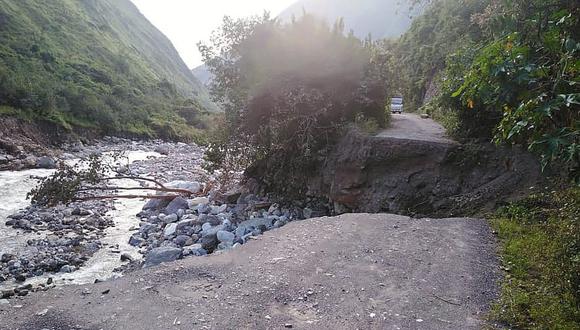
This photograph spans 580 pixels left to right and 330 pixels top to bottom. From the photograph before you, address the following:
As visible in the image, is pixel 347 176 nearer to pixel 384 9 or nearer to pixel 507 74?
pixel 507 74

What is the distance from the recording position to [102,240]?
40.2 ft

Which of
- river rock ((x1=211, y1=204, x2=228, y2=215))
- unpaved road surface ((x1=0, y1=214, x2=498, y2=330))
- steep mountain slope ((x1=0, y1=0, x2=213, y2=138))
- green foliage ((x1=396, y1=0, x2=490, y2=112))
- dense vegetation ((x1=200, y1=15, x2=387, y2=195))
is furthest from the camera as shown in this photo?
steep mountain slope ((x1=0, y1=0, x2=213, y2=138))

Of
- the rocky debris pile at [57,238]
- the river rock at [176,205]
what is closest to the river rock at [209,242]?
the rocky debris pile at [57,238]

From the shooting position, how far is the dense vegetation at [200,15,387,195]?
41.7 ft

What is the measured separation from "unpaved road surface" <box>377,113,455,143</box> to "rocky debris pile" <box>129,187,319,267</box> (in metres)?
3.40

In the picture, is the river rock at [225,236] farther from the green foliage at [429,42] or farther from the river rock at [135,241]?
the green foliage at [429,42]

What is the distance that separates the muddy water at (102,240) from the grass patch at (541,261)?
8.27 meters

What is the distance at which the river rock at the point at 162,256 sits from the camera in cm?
954

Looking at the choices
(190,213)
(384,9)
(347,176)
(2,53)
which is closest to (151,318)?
(347,176)

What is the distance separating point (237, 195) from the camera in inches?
564

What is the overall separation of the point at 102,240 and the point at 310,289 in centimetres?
880

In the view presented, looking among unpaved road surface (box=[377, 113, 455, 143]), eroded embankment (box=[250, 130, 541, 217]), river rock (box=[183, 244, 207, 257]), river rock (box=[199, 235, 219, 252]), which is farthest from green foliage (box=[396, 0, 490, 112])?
river rock (box=[183, 244, 207, 257])

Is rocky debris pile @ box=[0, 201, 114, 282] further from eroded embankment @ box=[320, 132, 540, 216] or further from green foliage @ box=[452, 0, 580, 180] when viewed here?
green foliage @ box=[452, 0, 580, 180]

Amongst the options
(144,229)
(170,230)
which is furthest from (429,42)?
(144,229)
